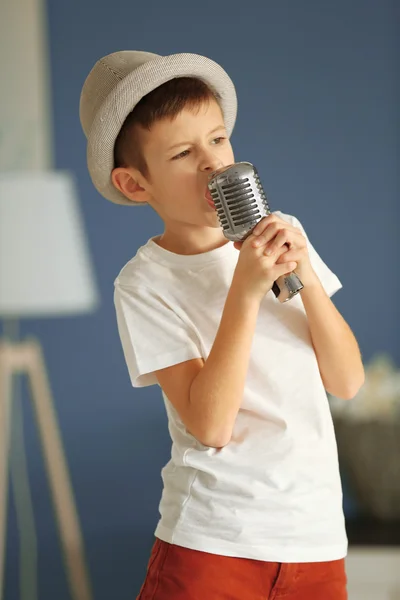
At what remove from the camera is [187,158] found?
1.08m

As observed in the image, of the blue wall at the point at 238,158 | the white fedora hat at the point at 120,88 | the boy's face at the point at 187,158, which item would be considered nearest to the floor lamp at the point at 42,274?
the blue wall at the point at 238,158

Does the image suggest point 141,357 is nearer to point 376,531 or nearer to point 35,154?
point 376,531

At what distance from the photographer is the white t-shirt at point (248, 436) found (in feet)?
3.49

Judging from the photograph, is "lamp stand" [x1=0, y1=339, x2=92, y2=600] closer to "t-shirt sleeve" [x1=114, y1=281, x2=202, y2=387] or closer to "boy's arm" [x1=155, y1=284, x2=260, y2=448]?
"t-shirt sleeve" [x1=114, y1=281, x2=202, y2=387]

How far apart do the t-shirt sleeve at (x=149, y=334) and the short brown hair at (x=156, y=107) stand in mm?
160

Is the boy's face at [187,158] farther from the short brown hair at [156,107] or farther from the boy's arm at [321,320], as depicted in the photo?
the boy's arm at [321,320]

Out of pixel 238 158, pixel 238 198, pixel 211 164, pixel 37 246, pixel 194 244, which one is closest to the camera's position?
pixel 238 198

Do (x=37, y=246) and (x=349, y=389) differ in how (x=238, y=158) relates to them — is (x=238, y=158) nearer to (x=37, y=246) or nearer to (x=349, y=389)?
(x=37, y=246)

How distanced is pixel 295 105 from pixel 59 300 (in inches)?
37.2

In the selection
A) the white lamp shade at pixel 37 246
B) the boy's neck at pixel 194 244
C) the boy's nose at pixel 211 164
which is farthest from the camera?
the white lamp shade at pixel 37 246

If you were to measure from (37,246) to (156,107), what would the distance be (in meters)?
1.57

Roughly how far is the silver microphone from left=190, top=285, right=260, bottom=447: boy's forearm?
50 mm

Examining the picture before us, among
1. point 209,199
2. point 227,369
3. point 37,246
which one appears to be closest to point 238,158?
point 37,246

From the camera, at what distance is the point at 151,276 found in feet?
3.72
